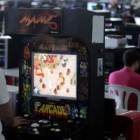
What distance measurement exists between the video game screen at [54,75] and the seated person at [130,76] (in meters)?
1.47

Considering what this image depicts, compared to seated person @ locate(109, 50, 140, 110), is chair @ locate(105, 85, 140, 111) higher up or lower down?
lower down

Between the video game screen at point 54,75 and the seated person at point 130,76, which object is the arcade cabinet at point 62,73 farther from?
the seated person at point 130,76

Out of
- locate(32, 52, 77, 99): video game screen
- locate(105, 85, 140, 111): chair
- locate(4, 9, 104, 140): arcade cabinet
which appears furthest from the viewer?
locate(105, 85, 140, 111): chair

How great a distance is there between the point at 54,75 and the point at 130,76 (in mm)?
1580

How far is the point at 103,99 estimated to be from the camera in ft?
8.61

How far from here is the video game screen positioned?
103 inches

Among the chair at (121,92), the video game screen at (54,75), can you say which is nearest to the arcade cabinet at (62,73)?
the video game screen at (54,75)

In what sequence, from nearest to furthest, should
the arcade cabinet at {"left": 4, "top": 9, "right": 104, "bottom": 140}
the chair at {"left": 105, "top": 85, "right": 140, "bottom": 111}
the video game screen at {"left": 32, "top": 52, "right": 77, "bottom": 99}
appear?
the arcade cabinet at {"left": 4, "top": 9, "right": 104, "bottom": 140}, the video game screen at {"left": 32, "top": 52, "right": 77, "bottom": 99}, the chair at {"left": 105, "top": 85, "right": 140, "bottom": 111}

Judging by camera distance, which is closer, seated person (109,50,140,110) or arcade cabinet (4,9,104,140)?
arcade cabinet (4,9,104,140)

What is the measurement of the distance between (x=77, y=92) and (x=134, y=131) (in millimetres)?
461

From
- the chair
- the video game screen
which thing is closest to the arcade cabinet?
the video game screen

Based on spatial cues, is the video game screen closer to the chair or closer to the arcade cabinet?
the arcade cabinet

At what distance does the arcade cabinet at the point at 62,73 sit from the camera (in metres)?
2.42

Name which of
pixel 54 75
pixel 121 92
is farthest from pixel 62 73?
pixel 121 92
